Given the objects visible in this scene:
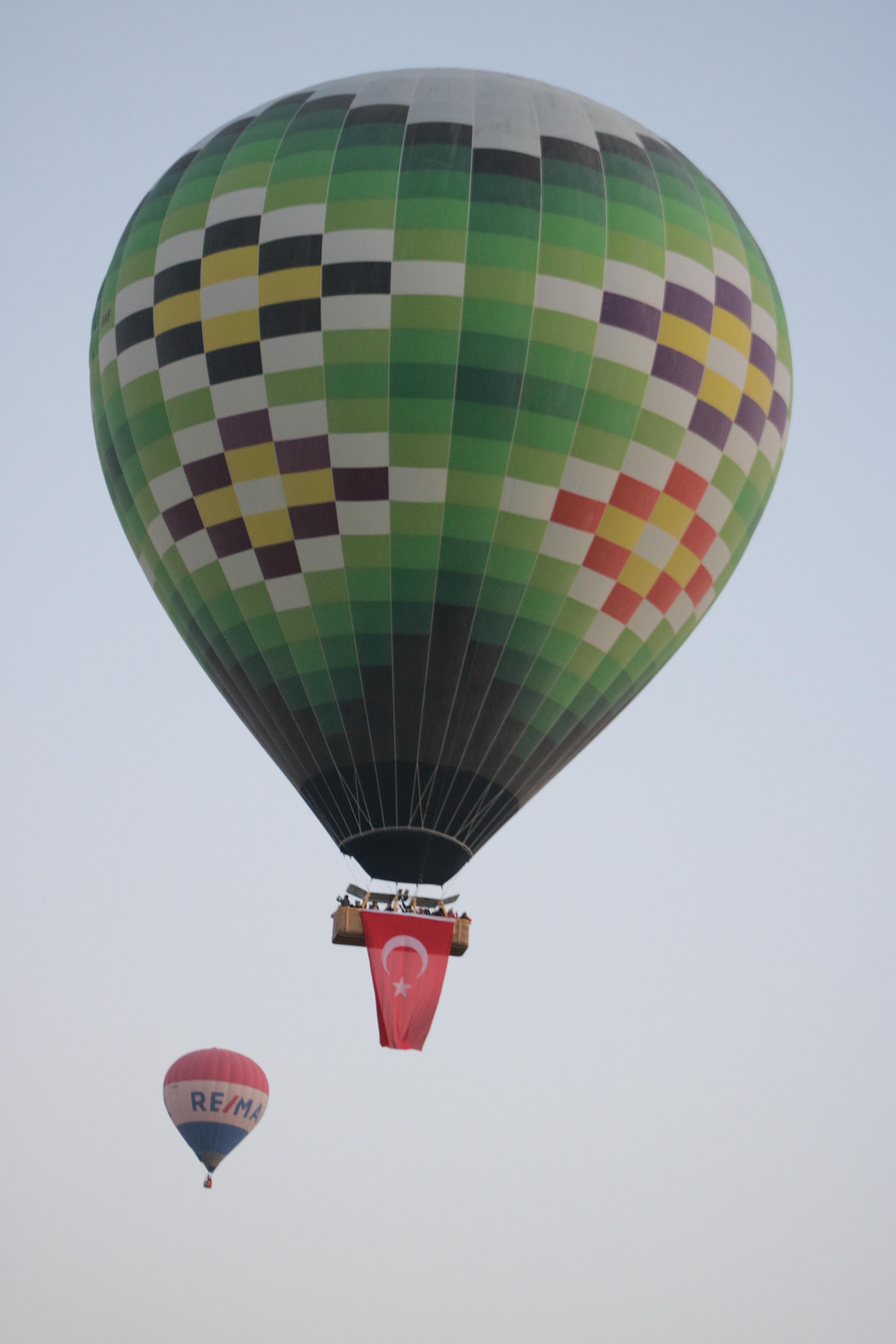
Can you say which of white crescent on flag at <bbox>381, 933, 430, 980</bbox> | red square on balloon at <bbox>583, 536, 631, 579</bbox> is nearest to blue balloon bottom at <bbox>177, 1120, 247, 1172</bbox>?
white crescent on flag at <bbox>381, 933, 430, 980</bbox>

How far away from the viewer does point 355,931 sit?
15055 millimetres

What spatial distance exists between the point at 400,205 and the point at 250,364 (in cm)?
172

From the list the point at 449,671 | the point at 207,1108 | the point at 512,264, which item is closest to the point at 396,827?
the point at 449,671

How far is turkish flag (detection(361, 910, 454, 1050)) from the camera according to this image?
1504cm

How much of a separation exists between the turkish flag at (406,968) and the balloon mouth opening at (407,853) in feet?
1.22

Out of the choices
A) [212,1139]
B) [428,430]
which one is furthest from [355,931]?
[212,1139]

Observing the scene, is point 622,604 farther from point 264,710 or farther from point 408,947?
point 408,947

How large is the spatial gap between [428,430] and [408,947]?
13.1 feet

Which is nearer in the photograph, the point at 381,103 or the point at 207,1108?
the point at 381,103

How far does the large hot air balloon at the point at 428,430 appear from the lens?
15336 millimetres

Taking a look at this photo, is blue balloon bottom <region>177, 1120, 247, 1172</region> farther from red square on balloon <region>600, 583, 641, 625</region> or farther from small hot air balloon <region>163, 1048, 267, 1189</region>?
red square on balloon <region>600, 583, 641, 625</region>

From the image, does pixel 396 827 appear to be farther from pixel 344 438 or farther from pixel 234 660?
pixel 344 438

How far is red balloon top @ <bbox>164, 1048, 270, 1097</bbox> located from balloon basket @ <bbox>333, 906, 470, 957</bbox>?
10.9m

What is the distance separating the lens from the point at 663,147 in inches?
667
